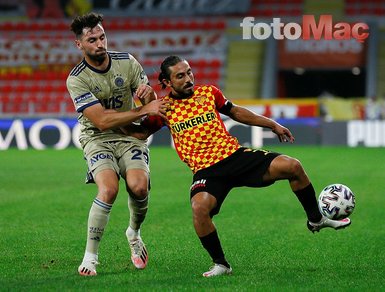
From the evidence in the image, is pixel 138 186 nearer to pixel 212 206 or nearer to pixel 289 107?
pixel 212 206

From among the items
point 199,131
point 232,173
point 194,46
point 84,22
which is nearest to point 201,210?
point 232,173

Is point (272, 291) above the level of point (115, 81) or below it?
below

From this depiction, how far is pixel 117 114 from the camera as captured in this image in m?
7.39

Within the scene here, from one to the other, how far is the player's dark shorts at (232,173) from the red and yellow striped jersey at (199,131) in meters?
0.06

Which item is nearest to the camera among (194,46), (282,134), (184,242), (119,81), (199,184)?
(199,184)

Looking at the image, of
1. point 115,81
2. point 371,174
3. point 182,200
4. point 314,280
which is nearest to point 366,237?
point 314,280

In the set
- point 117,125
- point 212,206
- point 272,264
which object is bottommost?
point 272,264

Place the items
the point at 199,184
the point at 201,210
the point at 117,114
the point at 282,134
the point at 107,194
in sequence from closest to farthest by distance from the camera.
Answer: the point at 201,210
the point at 199,184
the point at 107,194
the point at 117,114
the point at 282,134

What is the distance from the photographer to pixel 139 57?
33.7 metres

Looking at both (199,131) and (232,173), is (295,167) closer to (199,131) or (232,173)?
(232,173)

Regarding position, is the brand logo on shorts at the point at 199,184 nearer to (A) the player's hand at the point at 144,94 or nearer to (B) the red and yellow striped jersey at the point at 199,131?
(B) the red and yellow striped jersey at the point at 199,131

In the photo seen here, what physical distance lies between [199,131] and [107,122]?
0.77 metres

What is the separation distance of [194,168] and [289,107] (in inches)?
868

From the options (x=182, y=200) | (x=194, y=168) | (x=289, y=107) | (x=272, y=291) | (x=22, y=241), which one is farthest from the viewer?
(x=289, y=107)
